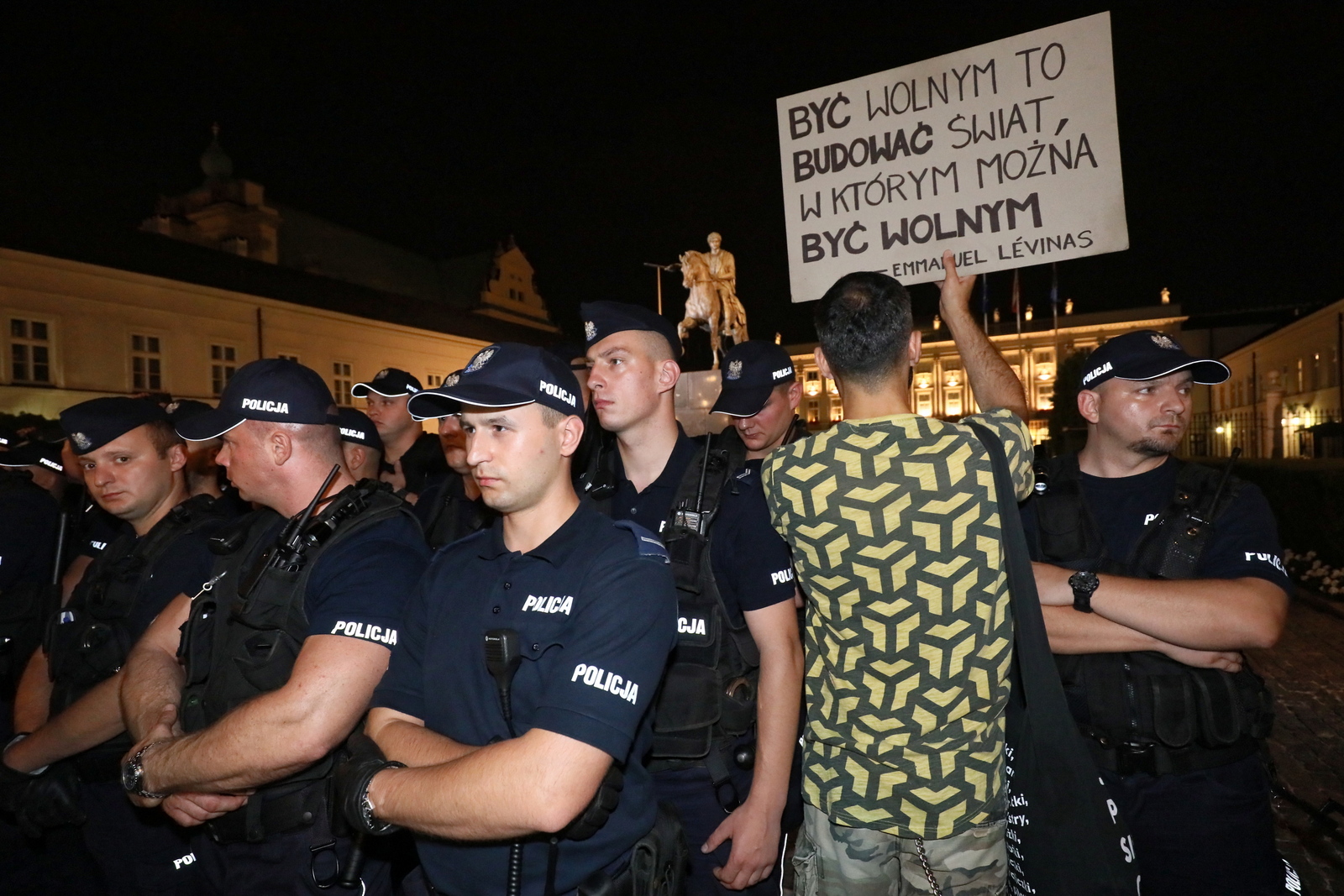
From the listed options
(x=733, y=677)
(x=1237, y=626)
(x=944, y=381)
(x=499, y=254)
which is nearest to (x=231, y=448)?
(x=733, y=677)

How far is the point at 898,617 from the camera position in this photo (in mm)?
2209

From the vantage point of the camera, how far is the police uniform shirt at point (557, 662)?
1.90 m

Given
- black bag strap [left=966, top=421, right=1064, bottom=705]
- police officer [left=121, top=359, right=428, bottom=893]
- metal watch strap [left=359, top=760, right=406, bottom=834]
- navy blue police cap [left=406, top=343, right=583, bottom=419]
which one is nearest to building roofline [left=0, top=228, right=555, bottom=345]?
police officer [left=121, top=359, right=428, bottom=893]

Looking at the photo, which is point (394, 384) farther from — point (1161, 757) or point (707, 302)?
point (707, 302)

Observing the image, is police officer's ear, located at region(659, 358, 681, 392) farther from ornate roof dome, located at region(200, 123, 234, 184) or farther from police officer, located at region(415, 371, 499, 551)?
ornate roof dome, located at region(200, 123, 234, 184)

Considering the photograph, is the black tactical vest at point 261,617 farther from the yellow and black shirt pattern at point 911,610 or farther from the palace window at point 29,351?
the palace window at point 29,351

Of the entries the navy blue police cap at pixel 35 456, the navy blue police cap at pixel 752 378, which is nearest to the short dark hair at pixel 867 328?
the navy blue police cap at pixel 752 378

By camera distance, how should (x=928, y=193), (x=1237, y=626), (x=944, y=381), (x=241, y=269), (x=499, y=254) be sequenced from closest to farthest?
(x=1237, y=626), (x=928, y=193), (x=241, y=269), (x=499, y=254), (x=944, y=381)

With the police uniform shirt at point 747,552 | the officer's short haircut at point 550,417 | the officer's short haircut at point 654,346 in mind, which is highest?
the officer's short haircut at point 654,346

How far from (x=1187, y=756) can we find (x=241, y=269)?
35.3m

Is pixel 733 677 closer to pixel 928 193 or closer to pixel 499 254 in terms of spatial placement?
pixel 928 193

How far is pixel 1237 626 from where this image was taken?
96.7 inches

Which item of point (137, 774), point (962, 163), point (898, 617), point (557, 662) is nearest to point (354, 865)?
point (137, 774)

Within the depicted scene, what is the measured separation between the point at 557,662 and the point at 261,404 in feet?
5.55
